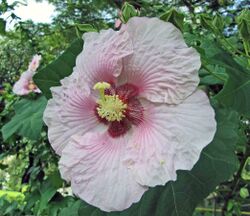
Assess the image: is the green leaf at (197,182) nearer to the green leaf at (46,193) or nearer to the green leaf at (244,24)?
the green leaf at (244,24)

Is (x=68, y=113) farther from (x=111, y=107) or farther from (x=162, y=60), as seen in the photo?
(x=162, y=60)

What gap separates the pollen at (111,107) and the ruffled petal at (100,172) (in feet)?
0.12

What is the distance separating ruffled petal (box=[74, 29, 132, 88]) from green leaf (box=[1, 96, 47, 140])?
386 mm

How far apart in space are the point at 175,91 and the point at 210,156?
0.13 metres

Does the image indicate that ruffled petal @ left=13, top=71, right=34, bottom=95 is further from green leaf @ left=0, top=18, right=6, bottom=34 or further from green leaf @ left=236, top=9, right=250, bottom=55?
green leaf @ left=236, top=9, right=250, bottom=55

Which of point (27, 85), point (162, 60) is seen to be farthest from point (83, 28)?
point (27, 85)

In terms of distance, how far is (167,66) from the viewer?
24.5 inches

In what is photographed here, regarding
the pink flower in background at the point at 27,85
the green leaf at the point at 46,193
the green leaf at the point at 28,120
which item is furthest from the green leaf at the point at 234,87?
the green leaf at the point at 46,193

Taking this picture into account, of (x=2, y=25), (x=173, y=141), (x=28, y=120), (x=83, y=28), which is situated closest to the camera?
(x=173, y=141)

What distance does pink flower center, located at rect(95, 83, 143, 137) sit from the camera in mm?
679


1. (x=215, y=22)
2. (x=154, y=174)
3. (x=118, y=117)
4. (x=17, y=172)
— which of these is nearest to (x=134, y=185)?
(x=154, y=174)

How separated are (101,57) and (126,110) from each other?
0.29 ft

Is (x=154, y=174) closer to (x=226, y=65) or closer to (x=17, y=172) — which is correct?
(x=226, y=65)

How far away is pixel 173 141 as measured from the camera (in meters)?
0.60
